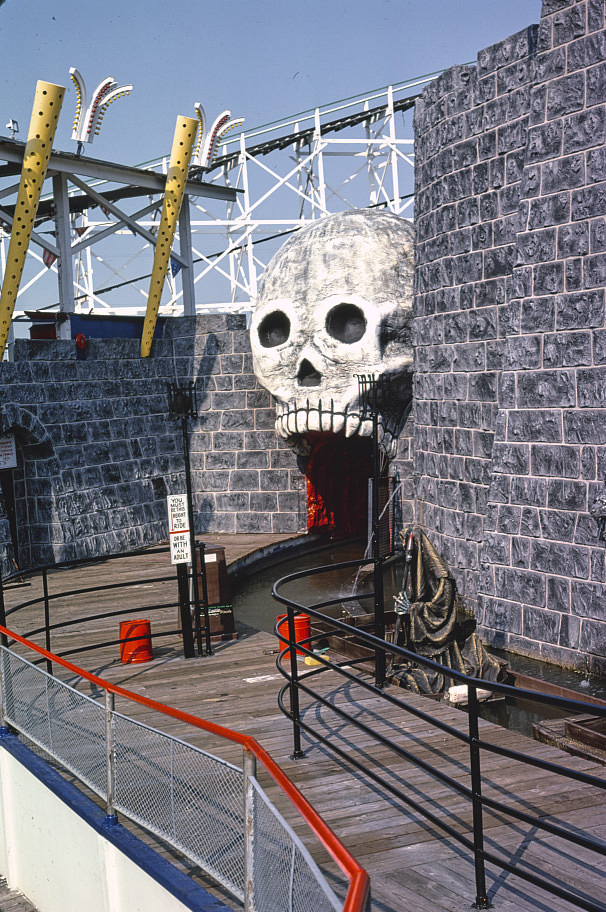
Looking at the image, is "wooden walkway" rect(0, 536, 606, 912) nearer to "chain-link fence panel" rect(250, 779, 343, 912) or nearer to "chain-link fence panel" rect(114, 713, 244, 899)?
"chain-link fence panel" rect(114, 713, 244, 899)

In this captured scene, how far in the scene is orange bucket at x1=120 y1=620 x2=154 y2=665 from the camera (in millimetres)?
8594

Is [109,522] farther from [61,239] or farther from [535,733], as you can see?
[535,733]

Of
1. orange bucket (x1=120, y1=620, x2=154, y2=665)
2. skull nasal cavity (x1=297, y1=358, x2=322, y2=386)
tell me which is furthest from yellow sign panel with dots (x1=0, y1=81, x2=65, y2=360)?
orange bucket (x1=120, y1=620, x2=154, y2=665)

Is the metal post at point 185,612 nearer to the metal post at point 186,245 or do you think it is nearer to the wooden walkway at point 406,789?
the wooden walkway at point 406,789

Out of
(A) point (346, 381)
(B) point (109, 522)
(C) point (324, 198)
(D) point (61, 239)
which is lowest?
(B) point (109, 522)

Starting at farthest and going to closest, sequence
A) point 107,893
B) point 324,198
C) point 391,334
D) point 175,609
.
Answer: point 324,198
point 391,334
point 175,609
point 107,893

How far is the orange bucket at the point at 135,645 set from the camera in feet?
28.2

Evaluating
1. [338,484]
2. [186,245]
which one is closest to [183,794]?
[338,484]

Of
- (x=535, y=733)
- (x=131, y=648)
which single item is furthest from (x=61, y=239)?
(x=535, y=733)

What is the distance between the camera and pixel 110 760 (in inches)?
194

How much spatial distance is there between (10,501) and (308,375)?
492 centimetres

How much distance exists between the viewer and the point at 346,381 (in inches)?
601

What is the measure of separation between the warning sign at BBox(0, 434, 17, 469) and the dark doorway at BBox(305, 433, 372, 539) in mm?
4792

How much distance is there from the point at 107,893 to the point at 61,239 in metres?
12.7
